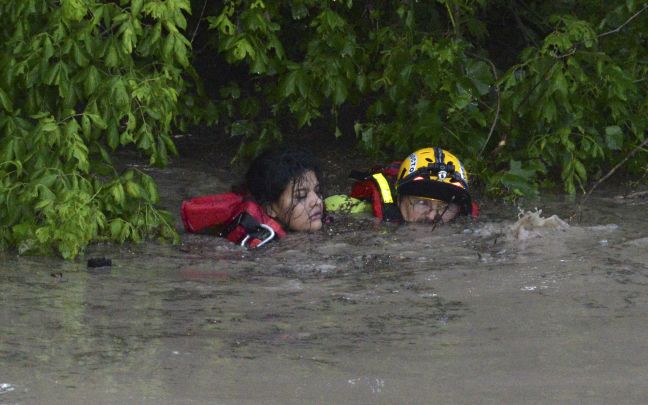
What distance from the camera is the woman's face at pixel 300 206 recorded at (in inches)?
253

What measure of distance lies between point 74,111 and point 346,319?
2107 mm

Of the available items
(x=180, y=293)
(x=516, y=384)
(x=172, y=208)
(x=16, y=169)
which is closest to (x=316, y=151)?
(x=172, y=208)

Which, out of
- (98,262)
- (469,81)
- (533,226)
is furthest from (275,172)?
(469,81)

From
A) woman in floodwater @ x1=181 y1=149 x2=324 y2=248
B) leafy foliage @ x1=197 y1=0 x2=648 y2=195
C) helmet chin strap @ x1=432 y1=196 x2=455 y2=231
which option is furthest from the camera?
leafy foliage @ x1=197 y1=0 x2=648 y2=195

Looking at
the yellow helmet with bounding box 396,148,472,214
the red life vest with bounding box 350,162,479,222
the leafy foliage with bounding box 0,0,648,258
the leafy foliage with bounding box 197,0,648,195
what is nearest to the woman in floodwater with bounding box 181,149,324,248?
the leafy foliage with bounding box 0,0,648,258

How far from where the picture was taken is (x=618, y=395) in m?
3.41

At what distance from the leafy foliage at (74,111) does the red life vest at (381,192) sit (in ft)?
4.50

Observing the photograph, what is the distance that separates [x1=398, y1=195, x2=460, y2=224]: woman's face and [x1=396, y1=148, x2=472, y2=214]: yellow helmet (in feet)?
0.13

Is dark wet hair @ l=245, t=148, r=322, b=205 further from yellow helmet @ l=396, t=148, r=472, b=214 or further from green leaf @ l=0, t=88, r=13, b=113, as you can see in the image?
green leaf @ l=0, t=88, r=13, b=113

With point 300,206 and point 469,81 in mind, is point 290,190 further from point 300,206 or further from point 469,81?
point 469,81

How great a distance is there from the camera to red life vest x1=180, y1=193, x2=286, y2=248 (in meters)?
6.17

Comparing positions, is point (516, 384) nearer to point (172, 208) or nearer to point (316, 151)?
point (172, 208)

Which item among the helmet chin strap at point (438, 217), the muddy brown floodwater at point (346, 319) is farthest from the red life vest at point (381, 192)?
the muddy brown floodwater at point (346, 319)

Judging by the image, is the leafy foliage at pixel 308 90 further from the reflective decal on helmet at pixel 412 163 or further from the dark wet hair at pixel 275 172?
the dark wet hair at pixel 275 172
